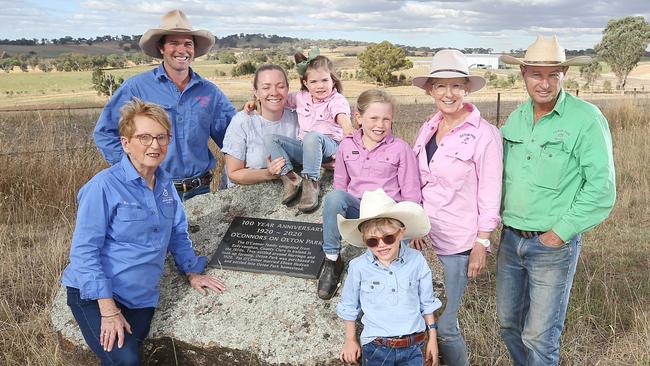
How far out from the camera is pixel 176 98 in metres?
4.61

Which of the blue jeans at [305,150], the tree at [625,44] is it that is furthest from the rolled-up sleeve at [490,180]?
the tree at [625,44]

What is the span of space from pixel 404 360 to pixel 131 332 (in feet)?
5.32

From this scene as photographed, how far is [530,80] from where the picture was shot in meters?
3.18

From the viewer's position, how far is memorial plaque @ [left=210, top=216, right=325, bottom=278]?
3.92 metres

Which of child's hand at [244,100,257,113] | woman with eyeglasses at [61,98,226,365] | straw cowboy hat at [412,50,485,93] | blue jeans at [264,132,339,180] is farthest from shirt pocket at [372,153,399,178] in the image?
child's hand at [244,100,257,113]

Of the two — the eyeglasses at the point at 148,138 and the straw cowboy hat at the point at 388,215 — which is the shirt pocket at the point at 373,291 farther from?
the eyeglasses at the point at 148,138

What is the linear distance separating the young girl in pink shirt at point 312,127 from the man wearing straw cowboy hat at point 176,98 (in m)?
0.76

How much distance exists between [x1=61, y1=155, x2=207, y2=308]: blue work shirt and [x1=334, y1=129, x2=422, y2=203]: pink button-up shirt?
1170 millimetres

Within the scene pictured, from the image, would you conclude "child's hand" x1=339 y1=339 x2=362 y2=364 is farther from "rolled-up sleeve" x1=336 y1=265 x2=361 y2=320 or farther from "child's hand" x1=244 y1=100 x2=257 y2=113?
"child's hand" x1=244 y1=100 x2=257 y2=113

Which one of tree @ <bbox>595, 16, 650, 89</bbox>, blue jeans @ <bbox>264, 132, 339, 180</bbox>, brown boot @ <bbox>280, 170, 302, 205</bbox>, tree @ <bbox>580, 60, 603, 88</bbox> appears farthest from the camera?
tree @ <bbox>595, 16, 650, 89</bbox>

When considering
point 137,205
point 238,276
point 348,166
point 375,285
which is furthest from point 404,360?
point 137,205

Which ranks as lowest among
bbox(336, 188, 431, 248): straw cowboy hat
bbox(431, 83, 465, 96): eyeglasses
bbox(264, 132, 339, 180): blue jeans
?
bbox(336, 188, 431, 248): straw cowboy hat

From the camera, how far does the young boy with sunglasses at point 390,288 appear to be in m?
2.87

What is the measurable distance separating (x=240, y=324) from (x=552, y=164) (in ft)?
6.94
